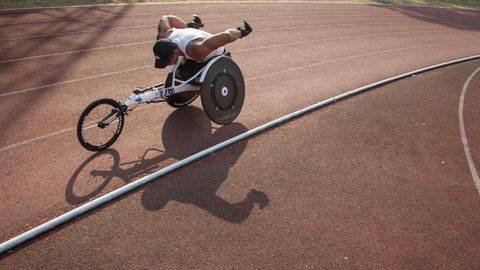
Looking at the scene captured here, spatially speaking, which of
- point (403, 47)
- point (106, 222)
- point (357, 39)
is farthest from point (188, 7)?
point (106, 222)

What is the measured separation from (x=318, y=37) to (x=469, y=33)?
12450 millimetres

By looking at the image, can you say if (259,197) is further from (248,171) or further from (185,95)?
(185,95)

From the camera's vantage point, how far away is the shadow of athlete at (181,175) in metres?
5.27

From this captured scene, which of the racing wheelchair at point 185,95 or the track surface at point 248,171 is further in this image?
the racing wheelchair at point 185,95

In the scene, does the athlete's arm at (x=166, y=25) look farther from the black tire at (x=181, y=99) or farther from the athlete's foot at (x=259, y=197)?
the athlete's foot at (x=259, y=197)

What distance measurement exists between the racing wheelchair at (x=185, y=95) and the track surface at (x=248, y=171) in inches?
13.1

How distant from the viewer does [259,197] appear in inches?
220

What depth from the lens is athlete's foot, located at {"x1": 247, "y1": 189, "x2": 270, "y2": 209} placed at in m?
5.46

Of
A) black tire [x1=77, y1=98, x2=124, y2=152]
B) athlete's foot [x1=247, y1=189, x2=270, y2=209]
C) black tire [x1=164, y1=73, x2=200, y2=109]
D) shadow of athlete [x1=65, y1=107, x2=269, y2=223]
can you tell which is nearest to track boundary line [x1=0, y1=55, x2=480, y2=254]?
shadow of athlete [x1=65, y1=107, x2=269, y2=223]

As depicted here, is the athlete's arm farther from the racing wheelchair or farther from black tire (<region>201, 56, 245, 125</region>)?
black tire (<region>201, 56, 245, 125</region>)

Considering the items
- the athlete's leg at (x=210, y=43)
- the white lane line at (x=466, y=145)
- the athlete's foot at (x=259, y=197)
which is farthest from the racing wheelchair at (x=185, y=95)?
the white lane line at (x=466, y=145)

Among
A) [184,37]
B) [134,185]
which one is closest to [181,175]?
[134,185]

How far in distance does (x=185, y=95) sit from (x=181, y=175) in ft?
7.73

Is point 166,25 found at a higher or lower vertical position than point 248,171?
higher
